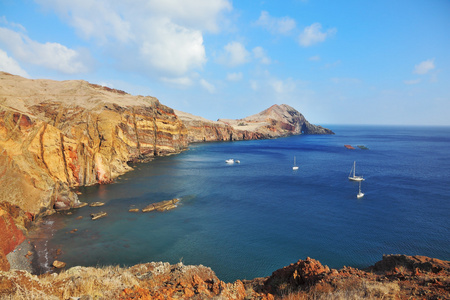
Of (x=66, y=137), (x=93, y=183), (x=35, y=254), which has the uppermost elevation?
(x=66, y=137)

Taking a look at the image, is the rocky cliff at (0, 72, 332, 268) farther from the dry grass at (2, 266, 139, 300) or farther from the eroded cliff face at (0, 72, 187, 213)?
the dry grass at (2, 266, 139, 300)

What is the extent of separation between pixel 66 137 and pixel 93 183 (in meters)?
9.83

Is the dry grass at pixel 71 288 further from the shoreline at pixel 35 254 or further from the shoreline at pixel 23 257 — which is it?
→ the shoreline at pixel 23 257

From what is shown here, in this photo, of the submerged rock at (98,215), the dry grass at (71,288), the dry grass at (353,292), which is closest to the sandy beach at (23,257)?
the submerged rock at (98,215)

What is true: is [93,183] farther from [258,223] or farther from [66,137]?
[258,223]

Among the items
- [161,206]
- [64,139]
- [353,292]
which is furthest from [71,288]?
[64,139]

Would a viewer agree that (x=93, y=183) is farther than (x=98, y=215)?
Yes

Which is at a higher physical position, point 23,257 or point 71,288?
point 71,288

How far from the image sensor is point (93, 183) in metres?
44.9

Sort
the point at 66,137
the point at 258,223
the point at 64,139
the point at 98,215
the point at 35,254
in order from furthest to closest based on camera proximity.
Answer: the point at 66,137 → the point at 64,139 → the point at 98,215 → the point at 258,223 → the point at 35,254

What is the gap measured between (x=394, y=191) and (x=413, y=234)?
1832cm

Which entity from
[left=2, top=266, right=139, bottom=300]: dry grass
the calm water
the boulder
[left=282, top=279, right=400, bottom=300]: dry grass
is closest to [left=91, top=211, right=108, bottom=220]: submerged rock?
the calm water

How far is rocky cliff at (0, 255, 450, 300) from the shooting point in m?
7.76

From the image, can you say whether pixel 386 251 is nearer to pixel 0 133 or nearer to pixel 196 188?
pixel 196 188
